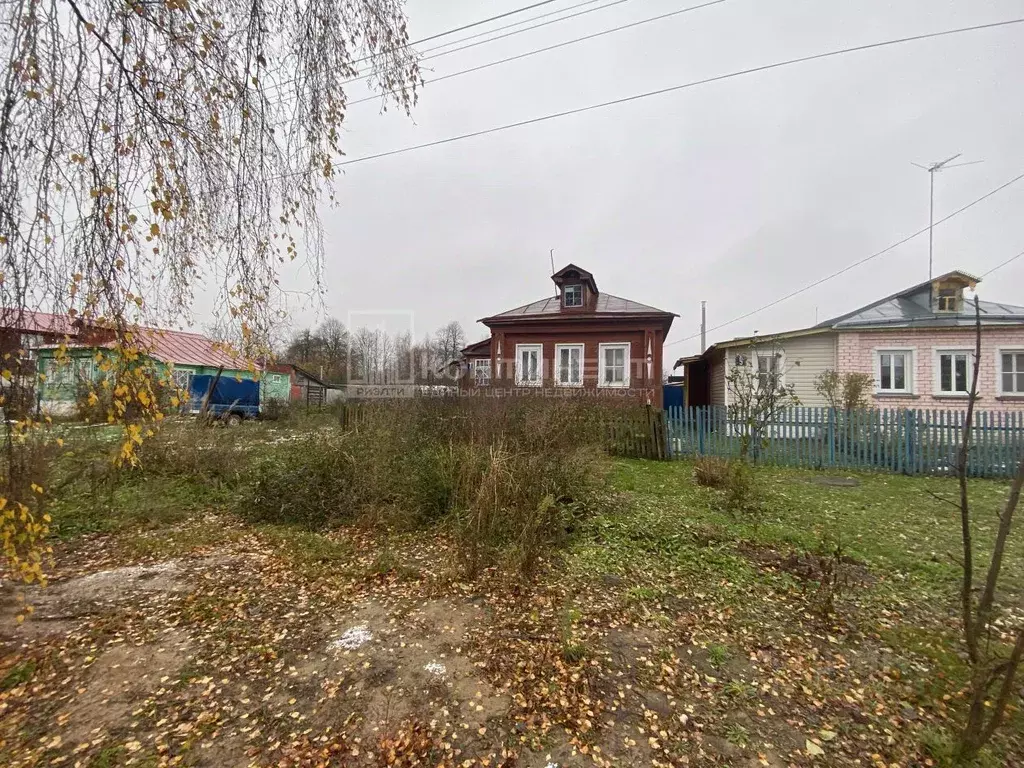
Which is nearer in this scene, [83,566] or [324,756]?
[324,756]

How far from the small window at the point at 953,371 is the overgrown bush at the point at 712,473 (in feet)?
36.8

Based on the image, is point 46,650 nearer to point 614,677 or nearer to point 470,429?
point 614,677

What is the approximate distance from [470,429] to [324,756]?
15.6ft

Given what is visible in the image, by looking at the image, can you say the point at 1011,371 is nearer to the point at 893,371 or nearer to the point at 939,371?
the point at 939,371

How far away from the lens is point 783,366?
45.1 ft

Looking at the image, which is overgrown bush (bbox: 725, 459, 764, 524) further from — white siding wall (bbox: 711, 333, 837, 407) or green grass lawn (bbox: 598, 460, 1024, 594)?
A: white siding wall (bbox: 711, 333, 837, 407)

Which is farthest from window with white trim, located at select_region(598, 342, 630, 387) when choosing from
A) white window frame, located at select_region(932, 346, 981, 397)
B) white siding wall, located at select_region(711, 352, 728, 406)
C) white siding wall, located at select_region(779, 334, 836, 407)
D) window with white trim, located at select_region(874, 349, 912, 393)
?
white window frame, located at select_region(932, 346, 981, 397)

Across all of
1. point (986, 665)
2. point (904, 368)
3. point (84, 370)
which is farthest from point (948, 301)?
point (84, 370)

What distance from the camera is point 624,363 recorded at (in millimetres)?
14930

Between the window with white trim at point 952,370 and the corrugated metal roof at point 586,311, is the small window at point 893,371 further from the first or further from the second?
the corrugated metal roof at point 586,311

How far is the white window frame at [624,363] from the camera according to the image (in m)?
14.8

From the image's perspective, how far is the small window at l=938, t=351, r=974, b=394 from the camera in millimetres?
12352

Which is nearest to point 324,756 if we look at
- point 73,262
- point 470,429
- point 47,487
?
point 73,262

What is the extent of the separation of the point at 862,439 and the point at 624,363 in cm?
727
